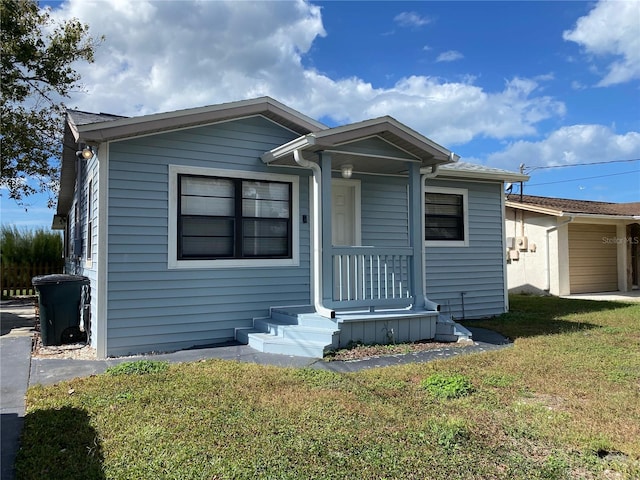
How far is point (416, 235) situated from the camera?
6.95 metres

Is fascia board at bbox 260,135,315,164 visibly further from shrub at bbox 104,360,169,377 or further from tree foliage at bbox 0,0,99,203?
tree foliage at bbox 0,0,99,203

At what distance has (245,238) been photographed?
22.2ft

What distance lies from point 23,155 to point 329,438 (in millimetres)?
13767

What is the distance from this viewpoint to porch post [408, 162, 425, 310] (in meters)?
6.90

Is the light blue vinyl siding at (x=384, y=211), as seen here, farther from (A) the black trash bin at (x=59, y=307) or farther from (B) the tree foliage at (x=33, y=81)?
(B) the tree foliage at (x=33, y=81)

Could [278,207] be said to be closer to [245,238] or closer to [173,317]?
[245,238]

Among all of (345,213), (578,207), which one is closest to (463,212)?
(345,213)

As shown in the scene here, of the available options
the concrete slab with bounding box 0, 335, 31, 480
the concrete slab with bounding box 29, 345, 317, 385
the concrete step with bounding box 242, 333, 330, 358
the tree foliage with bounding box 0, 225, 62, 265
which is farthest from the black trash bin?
the tree foliage with bounding box 0, 225, 62, 265

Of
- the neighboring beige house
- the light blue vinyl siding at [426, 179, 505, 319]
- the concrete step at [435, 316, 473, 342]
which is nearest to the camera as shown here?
the concrete step at [435, 316, 473, 342]

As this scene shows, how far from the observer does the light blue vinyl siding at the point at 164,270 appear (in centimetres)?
587

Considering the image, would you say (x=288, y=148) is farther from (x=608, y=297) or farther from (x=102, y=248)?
(x=608, y=297)

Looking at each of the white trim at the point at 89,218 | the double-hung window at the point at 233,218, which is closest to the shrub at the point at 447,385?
the double-hung window at the point at 233,218

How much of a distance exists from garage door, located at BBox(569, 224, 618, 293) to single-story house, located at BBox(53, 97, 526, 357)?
1002cm

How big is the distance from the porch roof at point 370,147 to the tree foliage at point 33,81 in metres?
9.15
